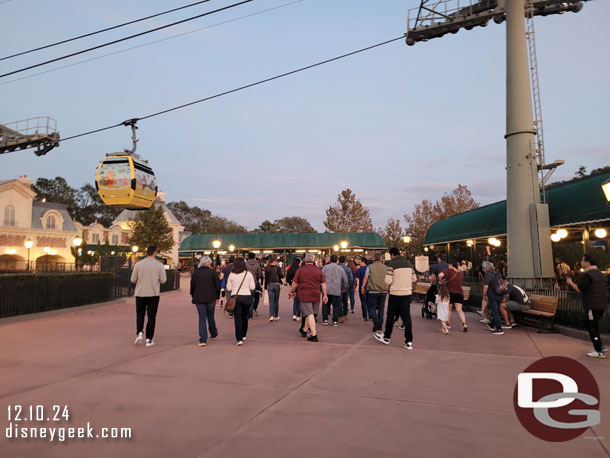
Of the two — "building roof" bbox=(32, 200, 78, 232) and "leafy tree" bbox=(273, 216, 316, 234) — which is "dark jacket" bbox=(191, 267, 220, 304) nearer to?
"building roof" bbox=(32, 200, 78, 232)

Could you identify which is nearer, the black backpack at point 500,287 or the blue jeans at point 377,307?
the blue jeans at point 377,307

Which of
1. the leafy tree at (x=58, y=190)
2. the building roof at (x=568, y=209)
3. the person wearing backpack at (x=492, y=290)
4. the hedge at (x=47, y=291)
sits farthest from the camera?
the leafy tree at (x=58, y=190)

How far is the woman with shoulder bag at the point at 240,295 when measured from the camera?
8156 millimetres

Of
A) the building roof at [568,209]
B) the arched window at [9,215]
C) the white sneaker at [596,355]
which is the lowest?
the white sneaker at [596,355]

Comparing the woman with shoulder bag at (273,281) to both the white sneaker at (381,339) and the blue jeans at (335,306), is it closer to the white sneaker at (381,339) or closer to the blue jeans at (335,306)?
the blue jeans at (335,306)

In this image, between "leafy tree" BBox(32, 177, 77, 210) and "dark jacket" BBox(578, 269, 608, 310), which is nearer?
"dark jacket" BBox(578, 269, 608, 310)

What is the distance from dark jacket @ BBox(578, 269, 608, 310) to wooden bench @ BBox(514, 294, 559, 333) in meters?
2.31

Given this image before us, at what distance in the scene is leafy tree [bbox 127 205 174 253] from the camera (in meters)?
45.9

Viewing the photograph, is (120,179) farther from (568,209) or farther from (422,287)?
(568,209)

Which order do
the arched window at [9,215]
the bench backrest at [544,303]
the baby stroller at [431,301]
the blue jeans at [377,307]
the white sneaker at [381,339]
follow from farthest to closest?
the arched window at [9,215]
the baby stroller at [431,301]
the blue jeans at [377,307]
the bench backrest at [544,303]
the white sneaker at [381,339]

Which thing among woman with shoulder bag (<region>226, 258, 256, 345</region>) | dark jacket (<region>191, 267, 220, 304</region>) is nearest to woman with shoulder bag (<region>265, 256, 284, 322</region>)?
woman with shoulder bag (<region>226, 258, 256, 345</region>)

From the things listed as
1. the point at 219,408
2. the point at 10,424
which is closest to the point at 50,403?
the point at 10,424

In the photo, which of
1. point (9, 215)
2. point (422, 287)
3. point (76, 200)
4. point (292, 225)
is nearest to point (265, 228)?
point (292, 225)

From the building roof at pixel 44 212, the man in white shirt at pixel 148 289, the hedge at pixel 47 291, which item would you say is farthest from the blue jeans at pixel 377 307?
the building roof at pixel 44 212
